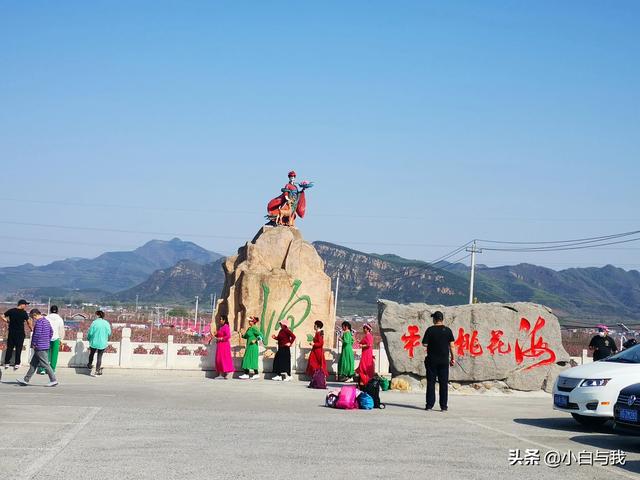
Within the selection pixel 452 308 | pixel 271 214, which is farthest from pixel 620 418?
pixel 271 214

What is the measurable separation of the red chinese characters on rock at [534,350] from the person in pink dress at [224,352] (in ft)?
22.0

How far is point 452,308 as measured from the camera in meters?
18.9

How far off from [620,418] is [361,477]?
13.5 feet

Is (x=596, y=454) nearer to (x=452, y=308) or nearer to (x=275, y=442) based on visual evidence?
(x=275, y=442)

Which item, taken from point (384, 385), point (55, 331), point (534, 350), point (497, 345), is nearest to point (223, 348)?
point (55, 331)

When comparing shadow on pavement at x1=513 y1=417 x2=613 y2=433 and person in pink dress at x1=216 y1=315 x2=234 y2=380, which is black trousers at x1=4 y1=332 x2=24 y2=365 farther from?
shadow on pavement at x1=513 y1=417 x2=613 y2=433

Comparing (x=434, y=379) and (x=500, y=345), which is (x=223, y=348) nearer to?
(x=500, y=345)

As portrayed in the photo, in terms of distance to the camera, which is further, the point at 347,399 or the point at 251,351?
the point at 251,351

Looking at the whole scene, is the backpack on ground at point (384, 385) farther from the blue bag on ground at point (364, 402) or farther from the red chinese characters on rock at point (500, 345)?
the blue bag on ground at point (364, 402)

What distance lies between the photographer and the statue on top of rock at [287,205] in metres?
29.8

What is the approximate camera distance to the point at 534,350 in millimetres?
18469

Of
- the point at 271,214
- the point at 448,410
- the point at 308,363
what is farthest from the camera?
the point at 271,214

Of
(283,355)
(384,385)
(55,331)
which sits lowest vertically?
(384,385)

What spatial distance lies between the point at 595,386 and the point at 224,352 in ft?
33.9
